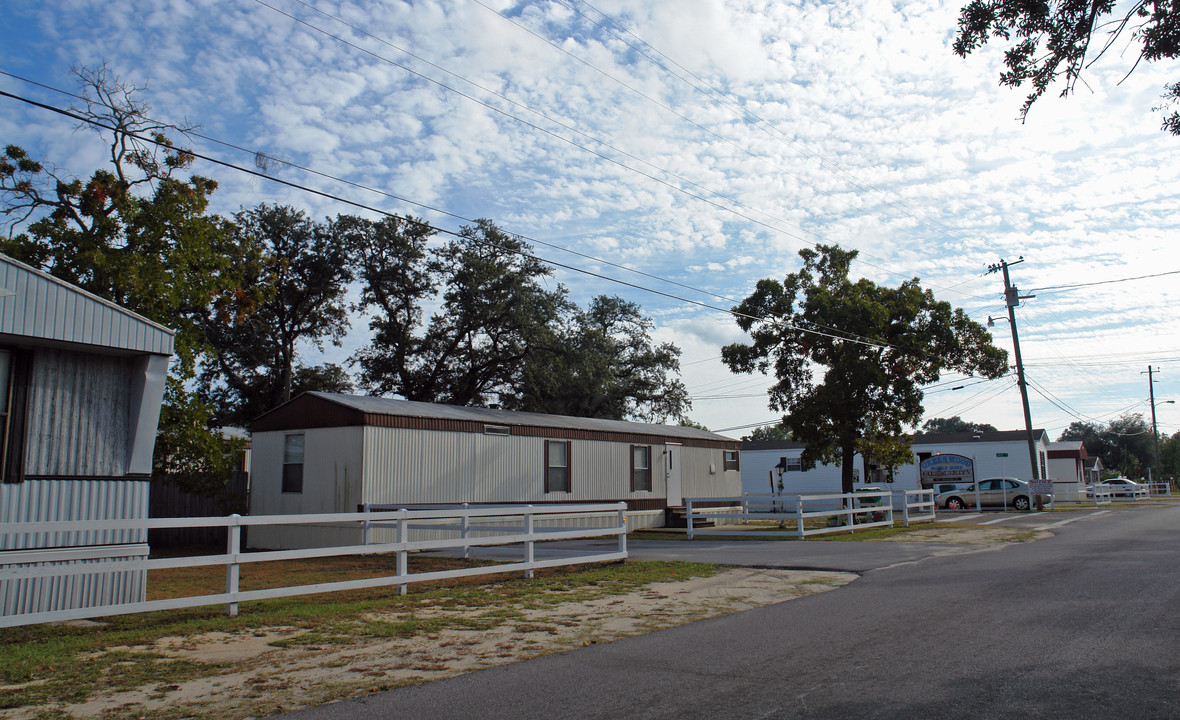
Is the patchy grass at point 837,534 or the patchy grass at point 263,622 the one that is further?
the patchy grass at point 837,534

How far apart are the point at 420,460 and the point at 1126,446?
348 ft

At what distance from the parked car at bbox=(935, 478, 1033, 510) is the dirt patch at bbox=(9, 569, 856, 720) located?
28.6 m

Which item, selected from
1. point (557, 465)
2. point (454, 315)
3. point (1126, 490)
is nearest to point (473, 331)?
point (454, 315)

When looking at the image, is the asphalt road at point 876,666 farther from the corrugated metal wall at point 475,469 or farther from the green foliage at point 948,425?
the green foliage at point 948,425

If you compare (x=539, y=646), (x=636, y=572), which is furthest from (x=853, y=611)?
(x=636, y=572)

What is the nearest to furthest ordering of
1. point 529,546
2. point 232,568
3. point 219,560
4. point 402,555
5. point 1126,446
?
1. point 219,560
2. point 232,568
3. point 402,555
4. point 529,546
5. point 1126,446

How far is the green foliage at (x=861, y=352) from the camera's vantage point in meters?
27.6

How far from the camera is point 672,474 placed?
90.3ft

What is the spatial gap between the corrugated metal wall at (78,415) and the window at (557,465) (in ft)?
45.5

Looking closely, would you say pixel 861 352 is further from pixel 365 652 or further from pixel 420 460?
pixel 365 652

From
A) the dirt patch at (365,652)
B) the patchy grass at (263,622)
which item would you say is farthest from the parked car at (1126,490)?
the dirt patch at (365,652)

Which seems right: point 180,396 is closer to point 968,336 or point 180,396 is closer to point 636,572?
point 636,572

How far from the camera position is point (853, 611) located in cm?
882

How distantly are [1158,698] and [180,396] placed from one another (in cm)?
1902
